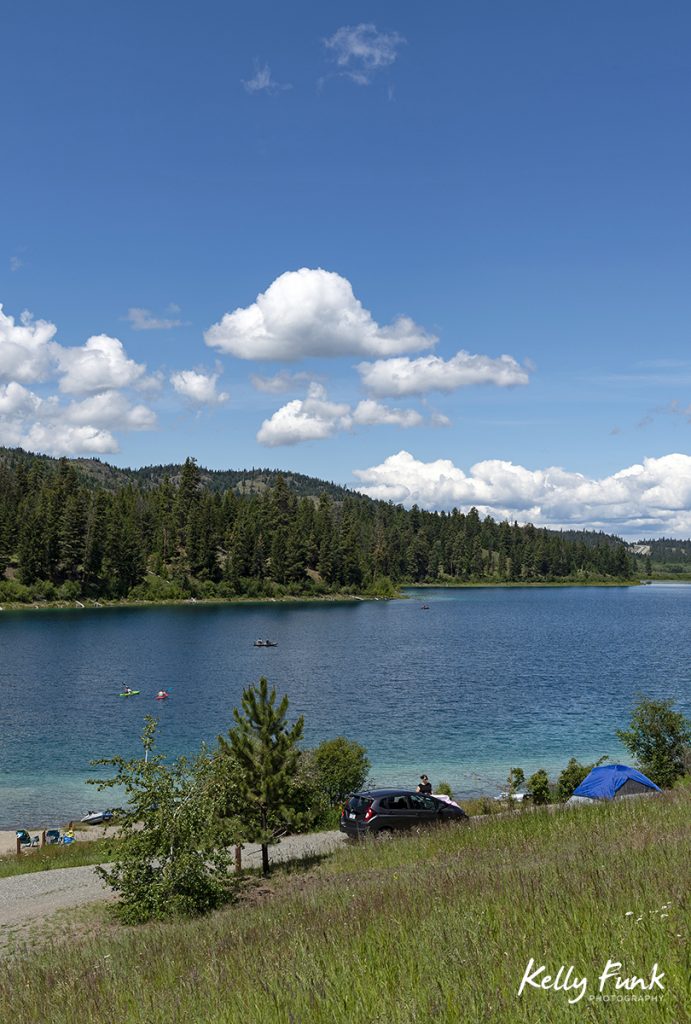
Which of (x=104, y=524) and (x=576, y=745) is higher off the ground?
(x=104, y=524)

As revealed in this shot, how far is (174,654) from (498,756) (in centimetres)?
5426

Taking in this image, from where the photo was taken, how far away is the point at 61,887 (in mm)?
22141

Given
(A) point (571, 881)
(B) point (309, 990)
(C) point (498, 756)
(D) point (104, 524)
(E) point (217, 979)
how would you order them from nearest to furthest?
(B) point (309, 990) < (E) point (217, 979) < (A) point (571, 881) < (C) point (498, 756) < (D) point (104, 524)

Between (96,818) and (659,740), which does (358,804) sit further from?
(96,818)

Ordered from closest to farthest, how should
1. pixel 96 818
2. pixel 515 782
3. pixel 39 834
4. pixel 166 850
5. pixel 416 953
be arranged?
1. pixel 416 953
2. pixel 166 850
3. pixel 39 834
4. pixel 515 782
5. pixel 96 818

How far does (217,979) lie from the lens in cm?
689

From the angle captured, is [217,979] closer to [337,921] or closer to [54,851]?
[337,921]

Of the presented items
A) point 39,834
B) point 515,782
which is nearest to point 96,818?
point 39,834

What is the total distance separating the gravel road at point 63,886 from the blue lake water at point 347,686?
1245 cm

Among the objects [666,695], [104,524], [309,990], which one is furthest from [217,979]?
[104,524]

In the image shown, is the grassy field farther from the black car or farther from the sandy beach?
the sandy beach

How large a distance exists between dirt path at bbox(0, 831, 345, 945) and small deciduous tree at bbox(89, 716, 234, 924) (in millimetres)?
2451

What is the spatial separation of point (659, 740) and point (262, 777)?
2021cm

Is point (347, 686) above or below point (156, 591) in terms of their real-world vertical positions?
below
